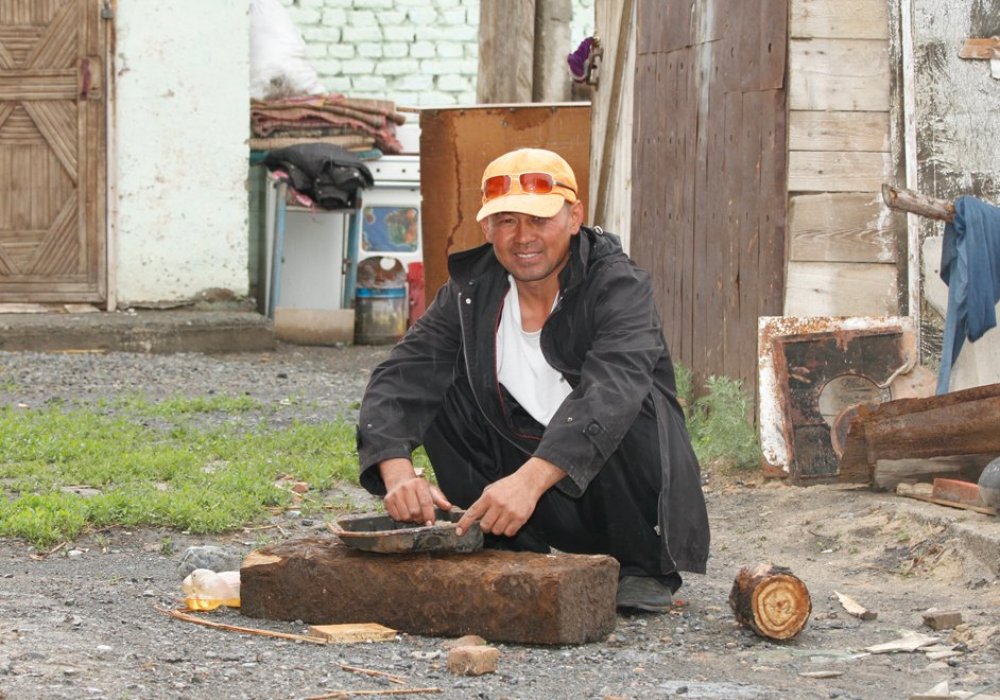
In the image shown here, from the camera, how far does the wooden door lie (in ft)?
40.7

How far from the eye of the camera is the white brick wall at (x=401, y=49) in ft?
52.6

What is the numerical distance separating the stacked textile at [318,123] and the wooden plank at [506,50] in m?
4.16

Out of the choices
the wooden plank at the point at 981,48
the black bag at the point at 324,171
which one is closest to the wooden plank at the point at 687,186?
the wooden plank at the point at 981,48

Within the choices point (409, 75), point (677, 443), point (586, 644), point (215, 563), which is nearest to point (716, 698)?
point (586, 644)

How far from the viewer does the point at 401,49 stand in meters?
16.1

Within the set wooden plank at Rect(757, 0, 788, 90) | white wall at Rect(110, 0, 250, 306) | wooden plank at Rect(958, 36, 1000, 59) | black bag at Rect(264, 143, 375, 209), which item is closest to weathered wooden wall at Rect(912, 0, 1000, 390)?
wooden plank at Rect(958, 36, 1000, 59)

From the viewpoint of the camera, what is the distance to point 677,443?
439cm

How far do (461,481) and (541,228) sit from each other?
32.8 inches

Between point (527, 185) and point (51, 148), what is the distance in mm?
8945

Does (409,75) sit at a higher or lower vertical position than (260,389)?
higher

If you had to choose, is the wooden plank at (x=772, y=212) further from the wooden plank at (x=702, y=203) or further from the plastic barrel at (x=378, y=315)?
the plastic barrel at (x=378, y=315)

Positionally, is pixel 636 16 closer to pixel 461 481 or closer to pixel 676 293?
pixel 676 293

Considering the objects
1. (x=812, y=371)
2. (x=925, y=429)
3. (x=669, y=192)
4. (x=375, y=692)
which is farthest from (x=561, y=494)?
(x=669, y=192)

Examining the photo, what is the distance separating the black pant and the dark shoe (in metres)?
0.03
